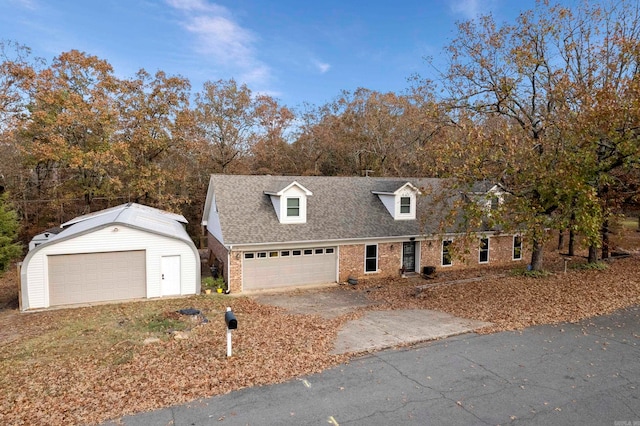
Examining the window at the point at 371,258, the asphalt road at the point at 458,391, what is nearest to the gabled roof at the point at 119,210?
the window at the point at 371,258

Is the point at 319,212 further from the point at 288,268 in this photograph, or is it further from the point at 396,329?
the point at 396,329

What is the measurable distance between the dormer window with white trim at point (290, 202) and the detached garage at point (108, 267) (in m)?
4.57

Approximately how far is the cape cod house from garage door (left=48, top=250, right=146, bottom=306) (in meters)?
3.74

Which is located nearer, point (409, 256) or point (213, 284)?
point (213, 284)

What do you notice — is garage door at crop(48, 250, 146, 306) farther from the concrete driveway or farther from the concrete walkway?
the concrete walkway

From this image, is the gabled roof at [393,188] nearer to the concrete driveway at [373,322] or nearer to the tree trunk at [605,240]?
the concrete driveway at [373,322]

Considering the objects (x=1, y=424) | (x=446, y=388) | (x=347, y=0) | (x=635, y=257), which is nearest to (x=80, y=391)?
(x=1, y=424)

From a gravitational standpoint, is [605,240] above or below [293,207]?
below

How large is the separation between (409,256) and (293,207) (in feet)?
22.7

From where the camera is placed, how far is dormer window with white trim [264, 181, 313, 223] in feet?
59.8

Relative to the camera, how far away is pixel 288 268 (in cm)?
1762

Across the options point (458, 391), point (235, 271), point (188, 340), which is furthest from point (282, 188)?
point (458, 391)

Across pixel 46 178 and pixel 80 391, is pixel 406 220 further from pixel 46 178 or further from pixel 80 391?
pixel 46 178

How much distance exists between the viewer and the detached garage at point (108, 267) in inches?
552
